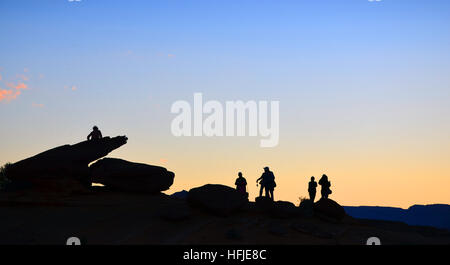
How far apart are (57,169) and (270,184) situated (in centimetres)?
1346

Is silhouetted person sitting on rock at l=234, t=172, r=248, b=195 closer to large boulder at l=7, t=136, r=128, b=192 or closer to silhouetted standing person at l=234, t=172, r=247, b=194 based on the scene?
silhouetted standing person at l=234, t=172, r=247, b=194

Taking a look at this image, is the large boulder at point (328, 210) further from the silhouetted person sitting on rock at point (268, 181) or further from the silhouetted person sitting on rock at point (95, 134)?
the silhouetted person sitting on rock at point (95, 134)

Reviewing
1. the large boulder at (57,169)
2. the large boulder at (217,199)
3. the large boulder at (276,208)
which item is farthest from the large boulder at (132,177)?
the large boulder at (276,208)

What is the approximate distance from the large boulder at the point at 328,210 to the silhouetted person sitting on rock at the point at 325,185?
4.84ft

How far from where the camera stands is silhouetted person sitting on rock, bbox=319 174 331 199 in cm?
3312

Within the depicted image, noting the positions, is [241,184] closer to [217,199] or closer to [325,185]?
[217,199]

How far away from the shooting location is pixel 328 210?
103 feet

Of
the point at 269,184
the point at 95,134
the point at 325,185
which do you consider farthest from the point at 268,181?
the point at 95,134

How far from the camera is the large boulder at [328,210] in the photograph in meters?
31.4

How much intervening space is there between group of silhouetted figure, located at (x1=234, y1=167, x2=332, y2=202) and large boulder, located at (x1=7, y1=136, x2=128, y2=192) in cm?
952
